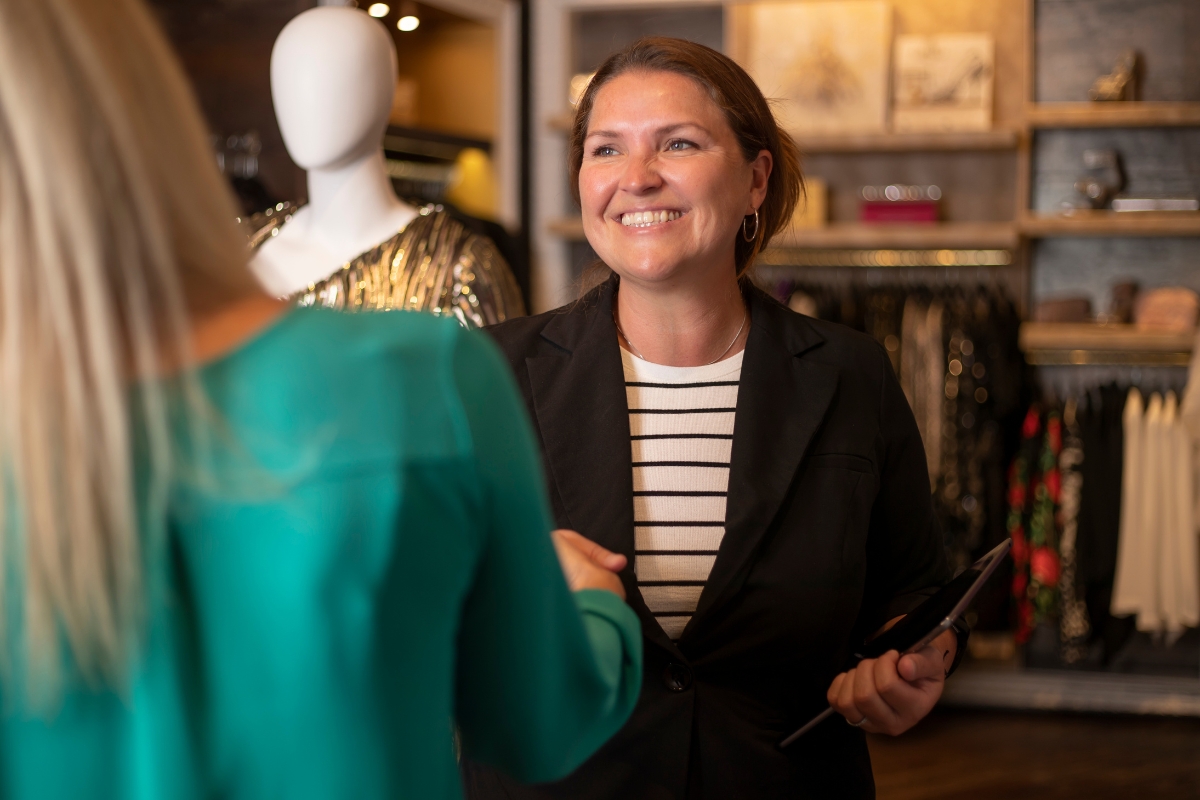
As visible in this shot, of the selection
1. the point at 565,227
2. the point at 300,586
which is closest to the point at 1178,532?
the point at 565,227

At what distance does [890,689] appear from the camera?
1.34 m

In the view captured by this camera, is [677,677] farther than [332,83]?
No

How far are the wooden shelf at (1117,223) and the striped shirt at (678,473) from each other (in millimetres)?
3363

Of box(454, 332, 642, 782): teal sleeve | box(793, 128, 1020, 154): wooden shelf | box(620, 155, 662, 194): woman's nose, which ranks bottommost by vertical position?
box(454, 332, 642, 782): teal sleeve

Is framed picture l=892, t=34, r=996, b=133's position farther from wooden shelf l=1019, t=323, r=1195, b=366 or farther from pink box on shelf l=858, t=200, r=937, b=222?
wooden shelf l=1019, t=323, r=1195, b=366

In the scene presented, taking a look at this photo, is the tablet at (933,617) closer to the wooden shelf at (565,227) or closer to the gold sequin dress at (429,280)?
the gold sequin dress at (429,280)

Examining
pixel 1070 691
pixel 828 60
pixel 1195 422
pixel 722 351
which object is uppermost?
pixel 828 60

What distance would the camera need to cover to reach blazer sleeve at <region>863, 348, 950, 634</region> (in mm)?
1559

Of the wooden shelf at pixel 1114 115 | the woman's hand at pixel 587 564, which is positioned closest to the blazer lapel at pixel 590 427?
the woman's hand at pixel 587 564

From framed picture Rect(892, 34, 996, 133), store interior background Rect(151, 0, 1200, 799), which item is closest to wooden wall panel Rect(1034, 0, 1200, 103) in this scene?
store interior background Rect(151, 0, 1200, 799)

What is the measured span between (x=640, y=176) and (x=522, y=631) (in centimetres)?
93

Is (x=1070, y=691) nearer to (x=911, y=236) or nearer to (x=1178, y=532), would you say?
(x=1178, y=532)

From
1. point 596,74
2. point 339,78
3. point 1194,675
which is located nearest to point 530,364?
point 596,74

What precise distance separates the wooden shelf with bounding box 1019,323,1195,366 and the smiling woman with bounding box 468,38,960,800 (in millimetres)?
3122
